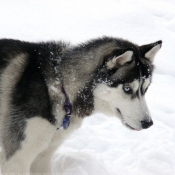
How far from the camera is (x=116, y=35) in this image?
27.0 feet

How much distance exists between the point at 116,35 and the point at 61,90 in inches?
198

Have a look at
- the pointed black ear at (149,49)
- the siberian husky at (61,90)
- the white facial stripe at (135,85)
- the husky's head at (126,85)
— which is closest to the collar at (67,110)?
the siberian husky at (61,90)

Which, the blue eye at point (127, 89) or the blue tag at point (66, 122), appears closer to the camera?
the blue eye at point (127, 89)

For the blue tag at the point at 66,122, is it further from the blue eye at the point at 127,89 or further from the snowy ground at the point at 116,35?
the snowy ground at the point at 116,35

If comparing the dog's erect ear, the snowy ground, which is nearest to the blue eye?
the dog's erect ear

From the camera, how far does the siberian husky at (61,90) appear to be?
11.0ft

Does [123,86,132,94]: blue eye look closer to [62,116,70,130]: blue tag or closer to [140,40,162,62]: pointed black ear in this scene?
[140,40,162,62]: pointed black ear

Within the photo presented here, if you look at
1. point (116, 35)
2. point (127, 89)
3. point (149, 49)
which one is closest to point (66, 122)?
point (127, 89)

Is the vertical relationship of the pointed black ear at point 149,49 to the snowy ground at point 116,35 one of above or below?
above

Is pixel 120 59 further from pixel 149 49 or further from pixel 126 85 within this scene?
pixel 149 49

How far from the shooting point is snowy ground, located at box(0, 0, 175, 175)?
14.8ft

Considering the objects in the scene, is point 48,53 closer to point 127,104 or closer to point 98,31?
point 127,104

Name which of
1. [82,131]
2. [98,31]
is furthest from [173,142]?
[98,31]

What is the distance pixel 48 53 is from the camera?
3.61 m
